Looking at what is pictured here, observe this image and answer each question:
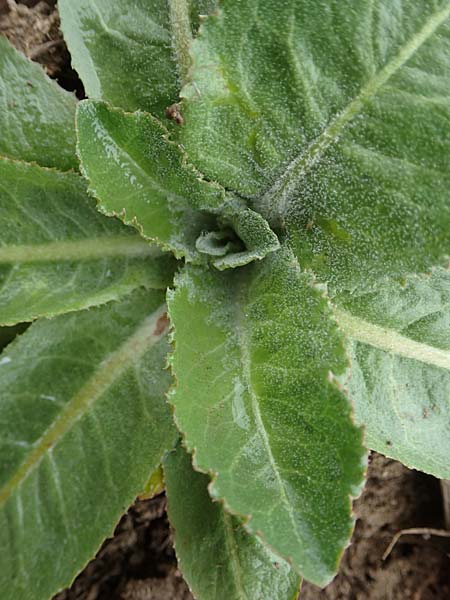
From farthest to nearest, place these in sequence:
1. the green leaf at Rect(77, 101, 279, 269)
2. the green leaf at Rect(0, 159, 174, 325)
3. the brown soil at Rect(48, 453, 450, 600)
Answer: the brown soil at Rect(48, 453, 450, 600), the green leaf at Rect(0, 159, 174, 325), the green leaf at Rect(77, 101, 279, 269)

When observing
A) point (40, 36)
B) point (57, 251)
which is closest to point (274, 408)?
point (57, 251)

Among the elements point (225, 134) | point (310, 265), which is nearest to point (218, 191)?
point (225, 134)

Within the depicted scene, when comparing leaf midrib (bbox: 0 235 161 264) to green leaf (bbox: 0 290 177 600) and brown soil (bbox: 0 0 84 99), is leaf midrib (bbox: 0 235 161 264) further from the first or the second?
brown soil (bbox: 0 0 84 99)

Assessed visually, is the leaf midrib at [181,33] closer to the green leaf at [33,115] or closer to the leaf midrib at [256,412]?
the green leaf at [33,115]

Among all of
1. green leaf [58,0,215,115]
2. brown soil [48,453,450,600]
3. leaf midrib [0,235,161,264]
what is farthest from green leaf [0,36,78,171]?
brown soil [48,453,450,600]

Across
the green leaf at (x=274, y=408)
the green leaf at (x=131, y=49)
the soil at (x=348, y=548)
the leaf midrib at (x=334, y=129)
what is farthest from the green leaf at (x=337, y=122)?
the soil at (x=348, y=548)

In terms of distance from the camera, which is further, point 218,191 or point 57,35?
point 57,35

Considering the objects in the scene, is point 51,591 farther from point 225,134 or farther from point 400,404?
point 225,134
